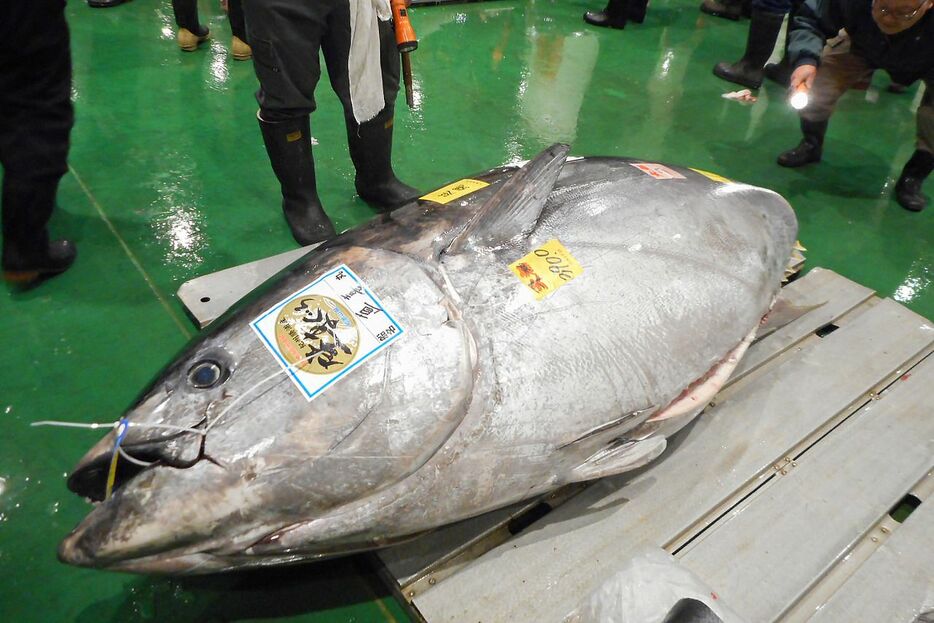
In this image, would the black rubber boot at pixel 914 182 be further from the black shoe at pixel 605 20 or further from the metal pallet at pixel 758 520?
the black shoe at pixel 605 20

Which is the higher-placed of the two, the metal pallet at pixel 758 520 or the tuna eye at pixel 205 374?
the tuna eye at pixel 205 374

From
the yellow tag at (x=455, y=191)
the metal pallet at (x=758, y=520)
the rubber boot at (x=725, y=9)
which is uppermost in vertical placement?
the rubber boot at (x=725, y=9)

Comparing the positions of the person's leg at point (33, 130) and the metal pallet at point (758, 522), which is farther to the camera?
the person's leg at point (33, 130)

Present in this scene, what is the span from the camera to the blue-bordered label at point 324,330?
122 centimetres

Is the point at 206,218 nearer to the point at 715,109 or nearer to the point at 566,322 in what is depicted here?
the point at 566,322

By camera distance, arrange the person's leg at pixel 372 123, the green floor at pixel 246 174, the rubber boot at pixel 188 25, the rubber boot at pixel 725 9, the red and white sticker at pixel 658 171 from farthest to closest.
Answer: the rubber boot at pixel 725 9
the rubber boot at pixel 188 25
the person's leg at pixel 372 123
the red and white sticker at pixel 658 171
the green floor at pixel 246 174

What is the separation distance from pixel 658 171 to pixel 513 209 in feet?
2.23

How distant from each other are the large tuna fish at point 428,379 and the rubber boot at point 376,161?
1.24 meters

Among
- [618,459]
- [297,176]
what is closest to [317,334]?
[618,459]

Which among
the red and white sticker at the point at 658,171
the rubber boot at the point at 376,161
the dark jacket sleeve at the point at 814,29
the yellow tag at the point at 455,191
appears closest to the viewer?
the yellow tag at the point at 455,191

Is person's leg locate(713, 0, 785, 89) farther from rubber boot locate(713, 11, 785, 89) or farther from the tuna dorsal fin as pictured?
the tuna dorsal fin

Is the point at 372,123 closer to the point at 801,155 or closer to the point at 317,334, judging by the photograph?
the point at 317,334

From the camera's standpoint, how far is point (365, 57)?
7.67ft

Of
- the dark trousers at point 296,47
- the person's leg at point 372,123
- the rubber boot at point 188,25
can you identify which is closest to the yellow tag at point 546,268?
the person's leg at point 372,123
